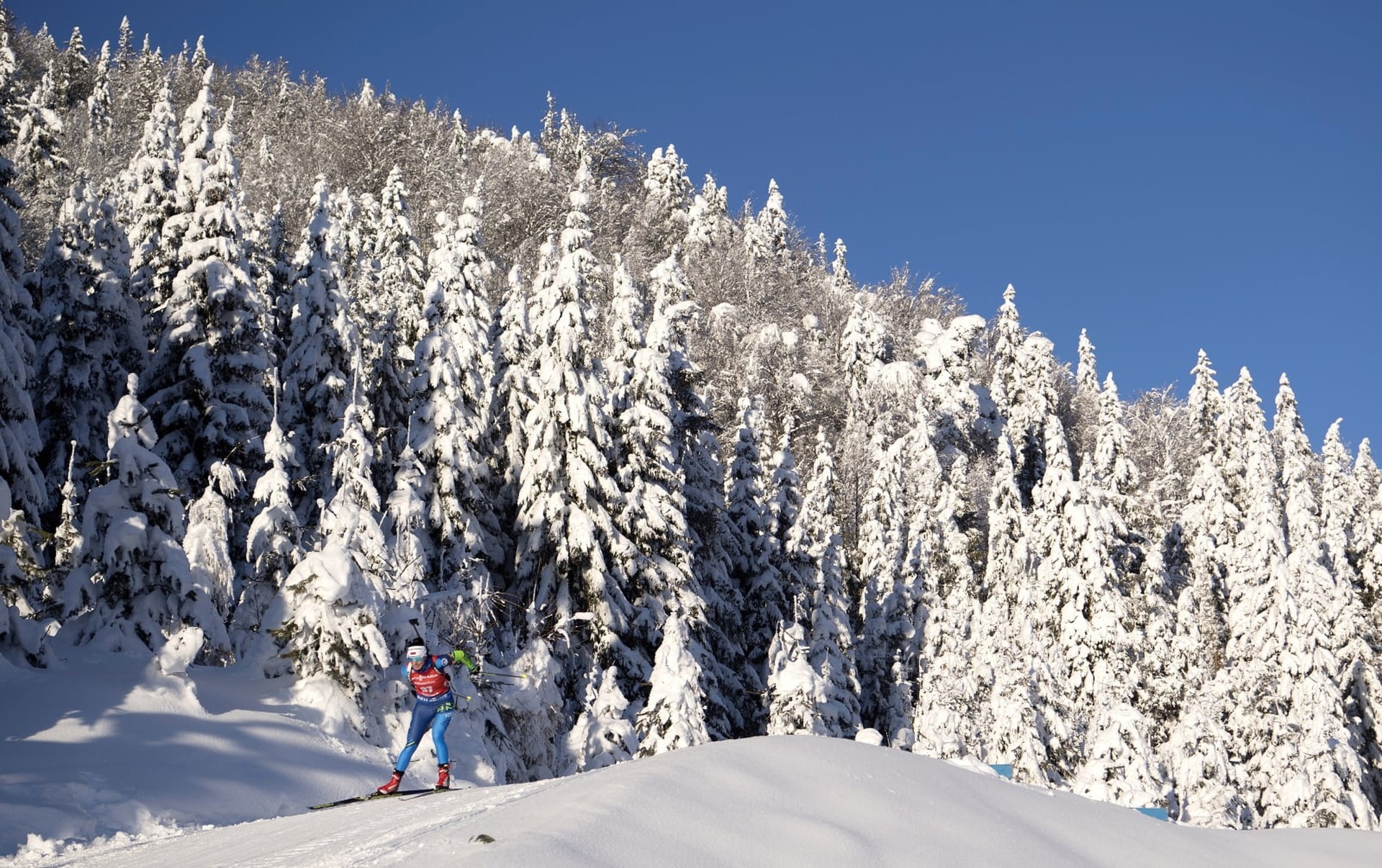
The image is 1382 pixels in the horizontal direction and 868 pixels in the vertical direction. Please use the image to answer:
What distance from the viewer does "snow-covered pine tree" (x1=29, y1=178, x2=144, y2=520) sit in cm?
2792

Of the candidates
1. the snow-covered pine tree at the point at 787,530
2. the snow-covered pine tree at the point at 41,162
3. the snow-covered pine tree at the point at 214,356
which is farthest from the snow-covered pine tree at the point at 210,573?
the snow-covered pine tree at the point at 41,162

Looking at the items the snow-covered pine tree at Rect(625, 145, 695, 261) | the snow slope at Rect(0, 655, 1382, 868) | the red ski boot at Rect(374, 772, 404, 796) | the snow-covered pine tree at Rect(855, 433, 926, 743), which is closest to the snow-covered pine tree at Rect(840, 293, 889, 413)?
→ the snow-covered pine tree at Rect(625, 145, 695, 261)

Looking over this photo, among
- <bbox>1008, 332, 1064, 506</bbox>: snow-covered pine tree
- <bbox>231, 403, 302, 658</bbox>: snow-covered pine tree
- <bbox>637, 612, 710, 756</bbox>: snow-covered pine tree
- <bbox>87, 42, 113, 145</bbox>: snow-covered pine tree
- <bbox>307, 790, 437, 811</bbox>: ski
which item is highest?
<bbox>87, 42, 113, 145</bbox>: snow-covered pine tree

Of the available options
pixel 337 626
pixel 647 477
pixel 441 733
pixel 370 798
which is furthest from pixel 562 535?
pixel 370 798

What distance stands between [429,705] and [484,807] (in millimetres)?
4279

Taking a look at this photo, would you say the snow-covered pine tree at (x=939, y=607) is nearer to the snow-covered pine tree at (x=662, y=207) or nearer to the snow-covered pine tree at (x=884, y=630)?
the snow-covered pine tree at (x=884, y=630)

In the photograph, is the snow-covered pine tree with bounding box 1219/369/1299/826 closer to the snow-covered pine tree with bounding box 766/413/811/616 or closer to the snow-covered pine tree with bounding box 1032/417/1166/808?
the snow-covered pine tree with bounding box 1032/417/1166/808

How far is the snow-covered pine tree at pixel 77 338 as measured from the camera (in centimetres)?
2792

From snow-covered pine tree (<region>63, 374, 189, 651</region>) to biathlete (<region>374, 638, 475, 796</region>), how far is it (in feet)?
18.9

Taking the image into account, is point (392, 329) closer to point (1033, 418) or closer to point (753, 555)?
point (753, 555)

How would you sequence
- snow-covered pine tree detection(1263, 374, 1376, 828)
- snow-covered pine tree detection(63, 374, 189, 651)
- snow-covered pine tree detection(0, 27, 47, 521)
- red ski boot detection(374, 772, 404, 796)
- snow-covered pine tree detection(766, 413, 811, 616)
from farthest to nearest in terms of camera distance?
1. snow-covered pine tree detection(766, 413, 811, 616)
2. snow-covered pine tree detection(1263, 374, 1376, 828)
3. snow-covered pine tree detection(0, 27, 47, 521)
4. snow-covered pine tree detection(63, 374, 189, 651)
5. red ski boot detection(374, 772, 404, 796)

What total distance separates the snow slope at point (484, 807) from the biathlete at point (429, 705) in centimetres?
135

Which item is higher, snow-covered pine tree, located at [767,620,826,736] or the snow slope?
snow-covered pine tree, located at [767,620,826,736]

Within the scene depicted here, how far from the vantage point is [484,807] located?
9.28 m
